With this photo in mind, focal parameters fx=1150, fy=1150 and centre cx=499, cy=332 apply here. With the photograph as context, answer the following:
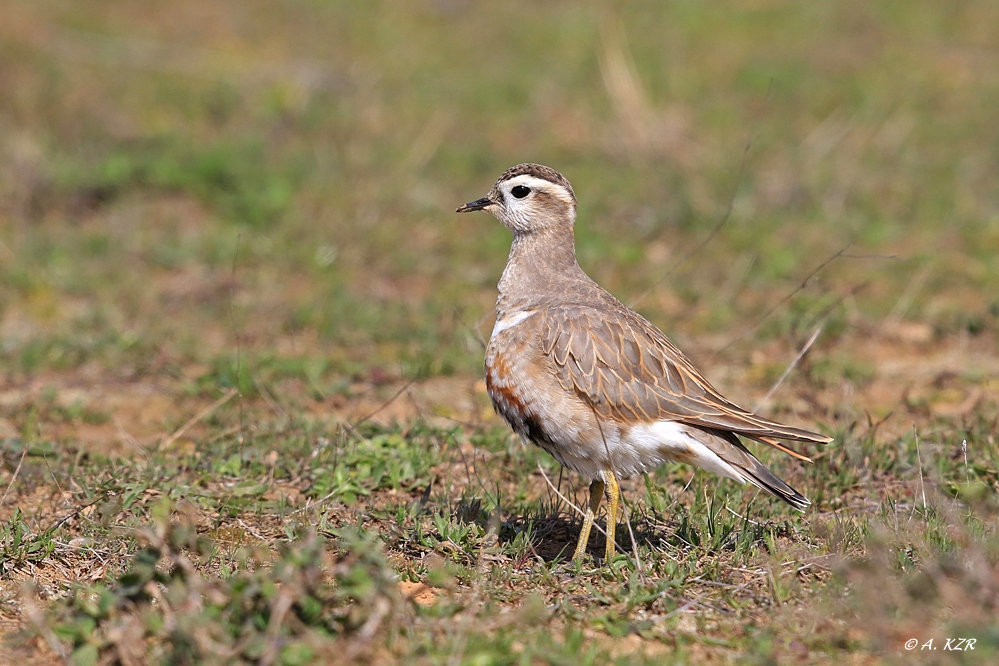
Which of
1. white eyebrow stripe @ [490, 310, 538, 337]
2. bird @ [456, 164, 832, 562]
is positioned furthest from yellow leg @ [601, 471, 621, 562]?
white eyebrow stripe @ [490, 310, 538, 337]

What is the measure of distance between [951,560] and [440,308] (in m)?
4.97

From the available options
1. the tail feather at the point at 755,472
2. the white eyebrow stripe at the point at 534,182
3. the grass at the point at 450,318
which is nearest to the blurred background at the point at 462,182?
the grass at the point at 450,318

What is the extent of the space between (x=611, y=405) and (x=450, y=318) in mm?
3484

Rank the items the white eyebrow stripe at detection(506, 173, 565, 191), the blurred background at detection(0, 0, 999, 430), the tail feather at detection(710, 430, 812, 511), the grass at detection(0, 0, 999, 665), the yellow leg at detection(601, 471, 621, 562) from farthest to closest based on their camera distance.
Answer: the blurred background at detection(0, 0, 999, 430), the white eyebrow stripe at detection(506, 173, 565, 191), the yellow leg at detection(601, 471, 621, 562), the tail feather at detection(710, 430, 812, 511), the grass at detection(0, 0, 999, 665)

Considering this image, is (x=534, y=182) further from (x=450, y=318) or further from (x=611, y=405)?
(x=450, y=318)

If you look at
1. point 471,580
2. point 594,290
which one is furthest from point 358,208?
point 471,580

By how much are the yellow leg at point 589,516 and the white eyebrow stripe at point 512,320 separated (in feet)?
2.88

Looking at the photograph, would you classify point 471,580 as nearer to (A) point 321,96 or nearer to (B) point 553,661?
(B) point 553,661

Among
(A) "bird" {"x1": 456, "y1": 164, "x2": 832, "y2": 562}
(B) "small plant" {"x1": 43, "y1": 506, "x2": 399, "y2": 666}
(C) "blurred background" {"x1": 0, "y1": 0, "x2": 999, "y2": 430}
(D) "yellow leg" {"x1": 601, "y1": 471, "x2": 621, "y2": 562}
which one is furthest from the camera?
(C) "blurred background" {"x1": 0, "y1": 0, "x2": 999, "y2": 430}

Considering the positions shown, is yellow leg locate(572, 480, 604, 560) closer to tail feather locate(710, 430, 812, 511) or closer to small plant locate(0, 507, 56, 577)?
tail feather locate(710, 430, 812, 511)

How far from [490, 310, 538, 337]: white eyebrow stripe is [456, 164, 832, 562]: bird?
0.4 inches

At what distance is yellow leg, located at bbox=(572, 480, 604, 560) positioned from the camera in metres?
5.18

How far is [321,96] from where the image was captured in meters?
12.9

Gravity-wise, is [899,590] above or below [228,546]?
above
